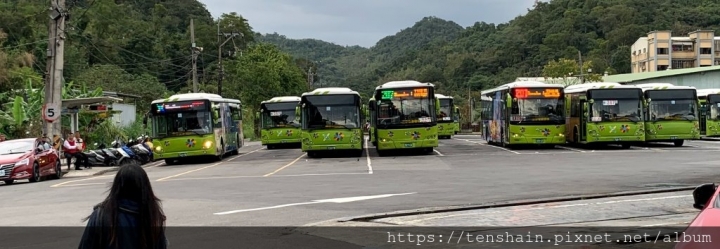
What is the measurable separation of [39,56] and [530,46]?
7068 cm

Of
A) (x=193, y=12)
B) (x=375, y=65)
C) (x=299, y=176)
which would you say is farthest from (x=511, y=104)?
(x=375, y=65)

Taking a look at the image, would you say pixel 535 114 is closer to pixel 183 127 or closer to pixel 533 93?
pixel 533 93

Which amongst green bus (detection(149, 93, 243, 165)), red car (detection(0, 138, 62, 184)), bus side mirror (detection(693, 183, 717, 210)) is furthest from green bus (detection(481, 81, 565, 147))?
bus side mirror (detection(693, 183, 717, 210))

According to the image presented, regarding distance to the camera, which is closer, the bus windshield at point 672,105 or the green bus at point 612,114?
the green bus at point 612,114

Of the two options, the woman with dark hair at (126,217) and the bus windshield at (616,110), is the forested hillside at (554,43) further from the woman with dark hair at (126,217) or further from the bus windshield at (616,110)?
the woman with dark hair at (126,217)

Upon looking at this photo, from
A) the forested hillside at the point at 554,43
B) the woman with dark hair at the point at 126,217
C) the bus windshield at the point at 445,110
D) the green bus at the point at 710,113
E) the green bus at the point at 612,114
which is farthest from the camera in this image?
the forested hillside at the point at 554,43

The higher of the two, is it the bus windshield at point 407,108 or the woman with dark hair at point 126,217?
the bus windshield at point 407,108

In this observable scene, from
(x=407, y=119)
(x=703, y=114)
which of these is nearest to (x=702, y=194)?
(x=407, y=119)

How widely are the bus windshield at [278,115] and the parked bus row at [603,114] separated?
14924 millimetres

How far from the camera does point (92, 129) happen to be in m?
42.1

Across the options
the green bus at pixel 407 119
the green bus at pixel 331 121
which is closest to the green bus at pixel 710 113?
the green bus at pixel 407 119

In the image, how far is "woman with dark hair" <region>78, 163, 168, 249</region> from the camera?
5.02m

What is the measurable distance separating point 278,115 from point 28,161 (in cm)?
2275

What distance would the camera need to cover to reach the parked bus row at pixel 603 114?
33.6m
